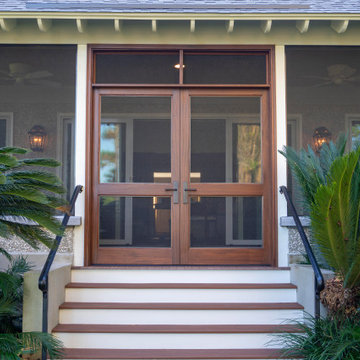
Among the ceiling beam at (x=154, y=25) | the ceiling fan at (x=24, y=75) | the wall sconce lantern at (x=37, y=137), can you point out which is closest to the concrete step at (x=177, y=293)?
the wall sconce lantern at (x=37, y=137)

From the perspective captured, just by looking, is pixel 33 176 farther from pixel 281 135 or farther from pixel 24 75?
pixel 281 135

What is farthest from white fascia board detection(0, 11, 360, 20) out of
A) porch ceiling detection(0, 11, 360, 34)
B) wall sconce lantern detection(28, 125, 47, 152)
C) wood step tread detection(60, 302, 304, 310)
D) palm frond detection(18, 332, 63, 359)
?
palm frond detection(18, 332, 63, 359)

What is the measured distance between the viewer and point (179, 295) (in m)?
4.45

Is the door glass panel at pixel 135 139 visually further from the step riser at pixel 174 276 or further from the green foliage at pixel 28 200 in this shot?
the green foliage at pixel 28 200

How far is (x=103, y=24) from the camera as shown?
5102 mm

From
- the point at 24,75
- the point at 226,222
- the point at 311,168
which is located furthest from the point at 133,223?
the point at 24,75

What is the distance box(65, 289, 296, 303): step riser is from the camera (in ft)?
14.5

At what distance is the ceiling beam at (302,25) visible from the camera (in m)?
4.89

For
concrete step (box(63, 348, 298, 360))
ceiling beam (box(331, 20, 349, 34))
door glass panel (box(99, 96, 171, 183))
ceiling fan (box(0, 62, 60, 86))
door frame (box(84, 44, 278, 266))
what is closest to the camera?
concrete step (box(63, 348, 298, 360))

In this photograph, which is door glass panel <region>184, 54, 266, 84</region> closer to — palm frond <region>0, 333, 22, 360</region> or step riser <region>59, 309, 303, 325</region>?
step riser <region>59, 309, 303, 325</region>

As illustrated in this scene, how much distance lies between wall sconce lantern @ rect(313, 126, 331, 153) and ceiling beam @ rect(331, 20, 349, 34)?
48.8 inches

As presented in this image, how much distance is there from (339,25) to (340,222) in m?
2.50

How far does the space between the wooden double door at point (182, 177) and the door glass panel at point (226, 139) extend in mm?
12

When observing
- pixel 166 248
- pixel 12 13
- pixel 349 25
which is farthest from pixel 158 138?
pixel 349 25
